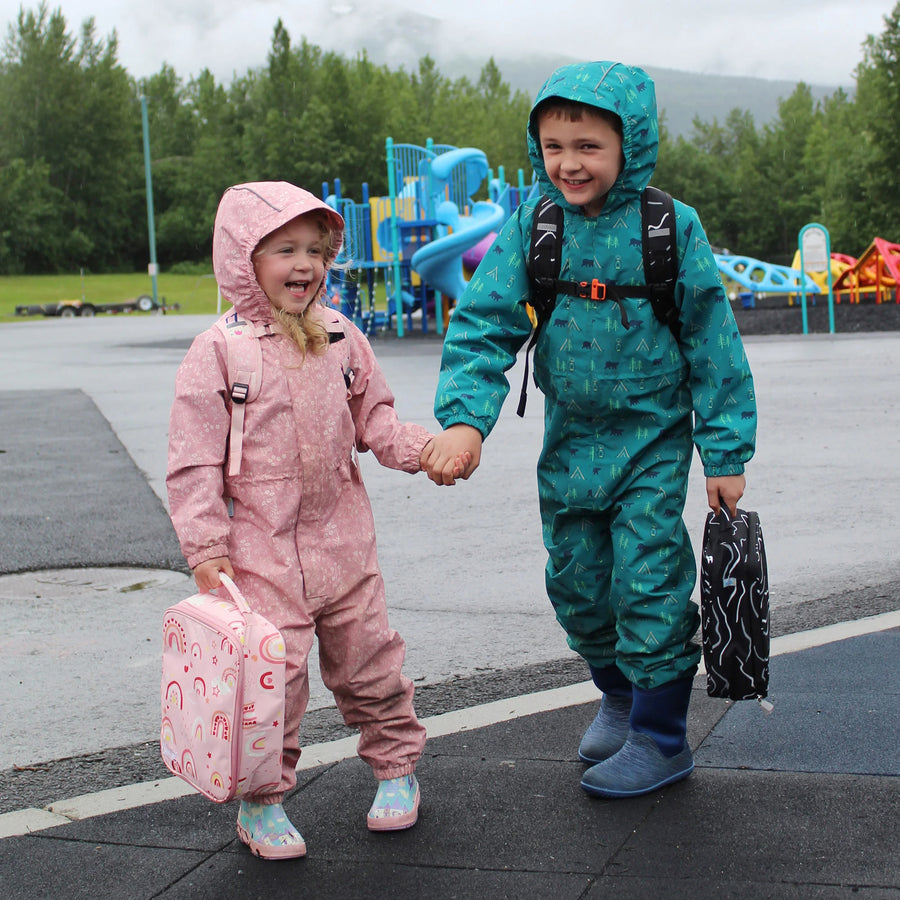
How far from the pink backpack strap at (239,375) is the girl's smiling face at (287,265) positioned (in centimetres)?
11

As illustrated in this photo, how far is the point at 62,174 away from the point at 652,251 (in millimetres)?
97799

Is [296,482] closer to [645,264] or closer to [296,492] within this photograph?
[296,492]

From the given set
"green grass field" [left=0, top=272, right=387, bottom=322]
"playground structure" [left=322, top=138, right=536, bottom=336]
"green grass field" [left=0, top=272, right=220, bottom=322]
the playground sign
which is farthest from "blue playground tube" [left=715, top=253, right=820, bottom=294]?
"green grass field" [left=0, top=272, right=220, bottom=322]

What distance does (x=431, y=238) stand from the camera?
2308cm

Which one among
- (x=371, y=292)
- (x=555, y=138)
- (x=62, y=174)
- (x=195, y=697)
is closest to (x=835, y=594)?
(x=555, y=138)

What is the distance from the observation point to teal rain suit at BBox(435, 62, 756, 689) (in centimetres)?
303

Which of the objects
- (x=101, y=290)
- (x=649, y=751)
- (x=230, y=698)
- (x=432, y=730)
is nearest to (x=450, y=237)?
(x=432, y=730)

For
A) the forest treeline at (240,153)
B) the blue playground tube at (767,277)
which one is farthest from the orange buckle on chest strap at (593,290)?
the forest treeline at (240,153)

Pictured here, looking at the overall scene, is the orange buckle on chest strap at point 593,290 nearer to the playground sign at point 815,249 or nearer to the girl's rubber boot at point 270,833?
the girl's rubber boot at point 270,833

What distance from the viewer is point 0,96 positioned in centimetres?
9350

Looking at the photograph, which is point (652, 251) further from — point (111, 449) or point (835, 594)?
point (111, 449)

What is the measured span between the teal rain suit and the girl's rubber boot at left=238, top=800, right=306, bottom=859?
0.90 metres

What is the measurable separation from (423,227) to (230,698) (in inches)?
824

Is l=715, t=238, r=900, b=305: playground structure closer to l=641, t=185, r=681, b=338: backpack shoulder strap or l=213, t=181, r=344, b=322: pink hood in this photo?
l=641, t=185, r=681, b=338: backpack shoulder strap
